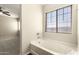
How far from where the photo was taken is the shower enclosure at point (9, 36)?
4.78 ft

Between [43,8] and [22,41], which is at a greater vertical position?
[43,8]

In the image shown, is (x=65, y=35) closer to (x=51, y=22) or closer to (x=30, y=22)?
(x=51, y=22)

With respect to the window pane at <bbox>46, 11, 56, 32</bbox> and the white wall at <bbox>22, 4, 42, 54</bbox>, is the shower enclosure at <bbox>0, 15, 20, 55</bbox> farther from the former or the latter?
the window pane at <bbox>46, 11, 56, 32</bbox>

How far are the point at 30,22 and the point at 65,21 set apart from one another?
454mm

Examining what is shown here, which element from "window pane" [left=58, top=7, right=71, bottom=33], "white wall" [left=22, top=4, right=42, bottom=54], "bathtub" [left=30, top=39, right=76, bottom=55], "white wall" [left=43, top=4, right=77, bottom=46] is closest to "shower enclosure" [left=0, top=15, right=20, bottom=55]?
"white wall" [left=22, top=4, right=42, bottom=54]

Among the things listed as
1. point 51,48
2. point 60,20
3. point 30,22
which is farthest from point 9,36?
point 60,20

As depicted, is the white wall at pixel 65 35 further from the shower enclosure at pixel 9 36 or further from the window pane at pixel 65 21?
the shower enclosure at pixel 9 36

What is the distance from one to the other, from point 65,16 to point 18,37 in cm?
68

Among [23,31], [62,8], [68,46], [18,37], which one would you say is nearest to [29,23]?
[23,31]

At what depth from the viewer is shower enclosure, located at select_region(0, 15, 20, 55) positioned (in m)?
1.46

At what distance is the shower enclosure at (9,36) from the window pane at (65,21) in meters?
0.55

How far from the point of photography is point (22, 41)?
1488mm

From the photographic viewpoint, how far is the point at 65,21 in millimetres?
1432

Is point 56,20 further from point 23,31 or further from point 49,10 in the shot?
point 23,31
